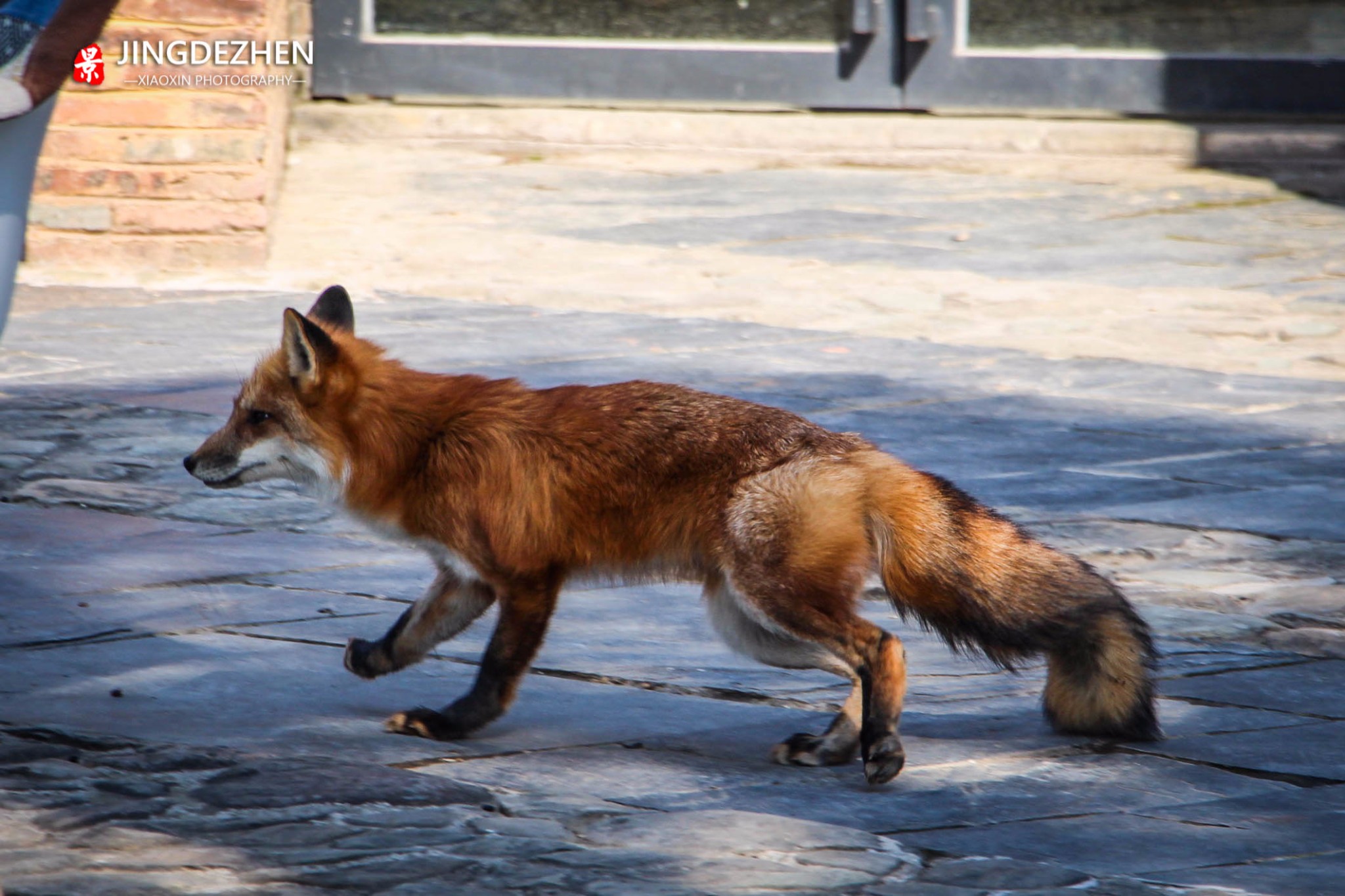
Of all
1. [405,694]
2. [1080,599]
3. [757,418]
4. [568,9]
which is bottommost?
[405,694]

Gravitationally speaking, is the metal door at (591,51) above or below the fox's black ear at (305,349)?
above

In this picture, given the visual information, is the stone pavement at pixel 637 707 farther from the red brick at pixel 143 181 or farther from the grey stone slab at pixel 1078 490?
the red brick at pixel 143 181

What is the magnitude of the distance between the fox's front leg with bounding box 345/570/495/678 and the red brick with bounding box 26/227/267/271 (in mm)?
5920

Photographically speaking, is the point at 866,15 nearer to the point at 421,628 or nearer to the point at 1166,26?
the point at 1166,26

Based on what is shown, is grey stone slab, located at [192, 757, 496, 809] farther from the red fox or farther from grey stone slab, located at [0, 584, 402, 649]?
grey stone slab, located at [0, 584, 402, 649]

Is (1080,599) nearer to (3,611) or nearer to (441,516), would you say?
(441,516)

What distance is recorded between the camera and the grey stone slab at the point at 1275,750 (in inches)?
145

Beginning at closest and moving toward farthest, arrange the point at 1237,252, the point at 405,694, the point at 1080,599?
1. the point at 1080,599
2. the point at 405,694
3. the point at 1237,252

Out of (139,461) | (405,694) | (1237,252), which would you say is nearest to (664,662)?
(405,694)

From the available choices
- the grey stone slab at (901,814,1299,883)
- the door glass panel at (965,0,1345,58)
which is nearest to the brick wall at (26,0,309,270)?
the door glass panel at (965,0,1345,58)

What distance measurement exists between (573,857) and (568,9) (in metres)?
10.9

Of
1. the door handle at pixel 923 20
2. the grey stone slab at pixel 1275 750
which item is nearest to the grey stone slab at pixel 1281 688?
the grey stone slab at pixel 1275 750

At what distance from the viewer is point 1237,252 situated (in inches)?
415

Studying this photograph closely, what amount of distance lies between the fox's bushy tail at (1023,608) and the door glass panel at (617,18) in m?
9.67
